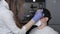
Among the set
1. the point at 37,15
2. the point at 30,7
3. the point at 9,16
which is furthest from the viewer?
the point at 30,7

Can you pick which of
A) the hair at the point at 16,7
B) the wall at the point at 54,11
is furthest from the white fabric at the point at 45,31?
the wall at the point at 54,11

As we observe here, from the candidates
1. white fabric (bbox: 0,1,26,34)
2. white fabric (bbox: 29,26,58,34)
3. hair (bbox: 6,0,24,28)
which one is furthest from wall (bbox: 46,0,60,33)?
white fabric (bbox: 0,1,26,34)

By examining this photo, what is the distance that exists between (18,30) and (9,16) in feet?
0.55

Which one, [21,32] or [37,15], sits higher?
[37,15]

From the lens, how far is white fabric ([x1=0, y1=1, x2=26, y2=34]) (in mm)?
1629

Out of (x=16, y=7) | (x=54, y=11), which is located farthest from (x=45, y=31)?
(x=54, y=11)

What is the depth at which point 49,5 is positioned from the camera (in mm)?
4414

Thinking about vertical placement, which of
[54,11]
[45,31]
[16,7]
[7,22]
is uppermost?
[16,7]

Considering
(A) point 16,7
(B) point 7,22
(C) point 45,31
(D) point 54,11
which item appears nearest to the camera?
(B) point 7,22

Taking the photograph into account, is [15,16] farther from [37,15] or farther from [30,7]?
[30,7]

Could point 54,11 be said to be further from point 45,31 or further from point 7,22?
point 7,22

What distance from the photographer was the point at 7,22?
164 centimetres

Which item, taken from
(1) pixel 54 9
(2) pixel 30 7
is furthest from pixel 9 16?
(1) pixel 54 9

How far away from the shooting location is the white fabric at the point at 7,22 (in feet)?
5.34
